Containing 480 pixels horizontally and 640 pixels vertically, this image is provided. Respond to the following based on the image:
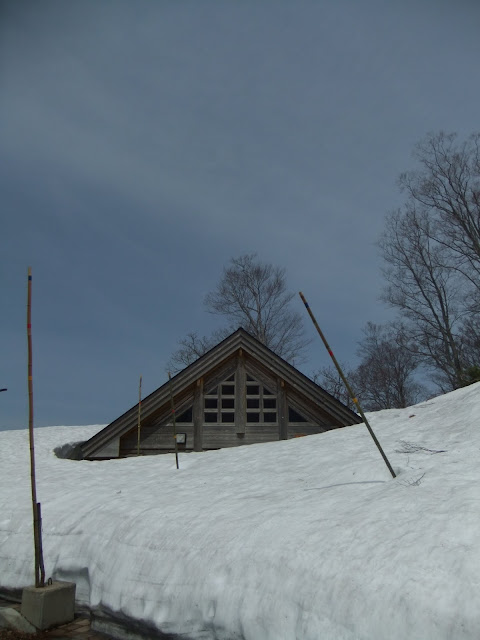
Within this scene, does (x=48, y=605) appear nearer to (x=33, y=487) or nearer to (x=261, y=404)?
(x=33, y=487)

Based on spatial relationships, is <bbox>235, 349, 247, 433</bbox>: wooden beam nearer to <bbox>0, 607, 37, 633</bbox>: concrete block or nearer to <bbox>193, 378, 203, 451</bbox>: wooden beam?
<bbox>193, 378, 203, 451</bbox>: wooden beam

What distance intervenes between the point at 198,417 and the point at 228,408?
90 centimetres

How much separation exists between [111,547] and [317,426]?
8.18 m

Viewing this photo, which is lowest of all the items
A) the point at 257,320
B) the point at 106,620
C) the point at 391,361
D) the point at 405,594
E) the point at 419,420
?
the point at 106,620

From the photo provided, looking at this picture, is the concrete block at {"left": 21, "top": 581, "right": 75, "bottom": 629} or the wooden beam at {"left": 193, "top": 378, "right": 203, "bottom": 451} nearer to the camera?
the concrete block at {"left": 21, "top": 581, "right": 75, "bottom": 629}

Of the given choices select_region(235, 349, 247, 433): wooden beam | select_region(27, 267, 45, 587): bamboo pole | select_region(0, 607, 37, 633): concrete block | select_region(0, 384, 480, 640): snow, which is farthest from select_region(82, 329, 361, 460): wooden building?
select_region(0, 607, 37, 633): concrete block

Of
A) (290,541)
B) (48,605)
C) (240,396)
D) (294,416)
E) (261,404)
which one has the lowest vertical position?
(48,605)

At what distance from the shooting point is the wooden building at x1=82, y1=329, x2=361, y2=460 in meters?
13.2

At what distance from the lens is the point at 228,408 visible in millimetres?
13734

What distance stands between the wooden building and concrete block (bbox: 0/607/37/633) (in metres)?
7.41

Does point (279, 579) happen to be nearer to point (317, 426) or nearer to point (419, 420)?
point (419, 420)

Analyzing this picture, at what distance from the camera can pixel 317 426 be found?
43.5 feet

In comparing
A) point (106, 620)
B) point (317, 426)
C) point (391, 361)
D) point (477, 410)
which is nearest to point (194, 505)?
point (106, 620)

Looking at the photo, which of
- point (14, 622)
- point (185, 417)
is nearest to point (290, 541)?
point (14, 622)
